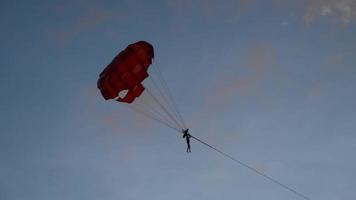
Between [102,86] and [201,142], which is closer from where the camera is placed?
[201,142]

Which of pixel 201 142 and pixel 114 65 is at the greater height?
pixel 114 65

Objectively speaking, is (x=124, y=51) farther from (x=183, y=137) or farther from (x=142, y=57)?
(x=183, y=137)

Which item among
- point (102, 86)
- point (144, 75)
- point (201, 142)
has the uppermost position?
point (144, 75)

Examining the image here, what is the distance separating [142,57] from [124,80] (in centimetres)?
193

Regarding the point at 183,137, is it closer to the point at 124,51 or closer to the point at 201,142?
the point at 201,142

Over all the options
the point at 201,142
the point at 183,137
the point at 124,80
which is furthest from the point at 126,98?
the point at 201,142

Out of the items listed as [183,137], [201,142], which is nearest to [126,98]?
[183,137]

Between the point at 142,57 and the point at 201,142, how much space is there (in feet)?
26.1

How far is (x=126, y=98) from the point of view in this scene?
31.7 meters

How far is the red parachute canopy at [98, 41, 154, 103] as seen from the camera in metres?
30.5

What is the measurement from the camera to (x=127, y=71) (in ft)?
100

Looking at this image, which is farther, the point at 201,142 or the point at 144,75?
the point at 144,75

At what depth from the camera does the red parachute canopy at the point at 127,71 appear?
30469 mm

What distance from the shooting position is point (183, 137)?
30.0 meters
